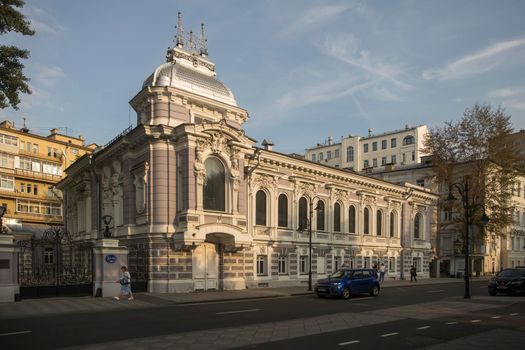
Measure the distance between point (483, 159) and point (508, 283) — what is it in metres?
18.4

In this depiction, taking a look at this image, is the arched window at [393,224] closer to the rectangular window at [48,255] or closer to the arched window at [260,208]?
the arched window at [260,208]

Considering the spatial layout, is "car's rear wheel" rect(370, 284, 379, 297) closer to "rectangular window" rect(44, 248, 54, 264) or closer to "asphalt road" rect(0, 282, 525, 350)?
"asphalt road" rect(0, 282, 525, 350)

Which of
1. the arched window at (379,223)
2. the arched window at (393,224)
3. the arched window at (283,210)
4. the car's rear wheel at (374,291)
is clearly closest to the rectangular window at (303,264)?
the arched window at (283,210)


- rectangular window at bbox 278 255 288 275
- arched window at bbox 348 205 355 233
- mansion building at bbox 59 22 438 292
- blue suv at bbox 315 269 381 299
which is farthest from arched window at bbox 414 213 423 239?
blue suv at bbox 315 269 381 299

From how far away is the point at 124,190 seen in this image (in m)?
30.1

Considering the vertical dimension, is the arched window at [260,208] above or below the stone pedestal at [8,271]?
above

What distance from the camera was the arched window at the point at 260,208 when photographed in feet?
107

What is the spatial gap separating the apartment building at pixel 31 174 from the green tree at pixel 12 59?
45.3 meters

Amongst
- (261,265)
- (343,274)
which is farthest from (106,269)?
(343,274)

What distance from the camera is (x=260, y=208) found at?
32844mm

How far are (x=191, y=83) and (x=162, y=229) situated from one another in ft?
32.9

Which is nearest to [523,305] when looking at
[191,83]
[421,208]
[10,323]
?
[10,323]

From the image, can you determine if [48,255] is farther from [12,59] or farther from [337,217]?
[12,59]

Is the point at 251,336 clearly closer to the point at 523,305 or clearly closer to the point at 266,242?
the point at 523,305
